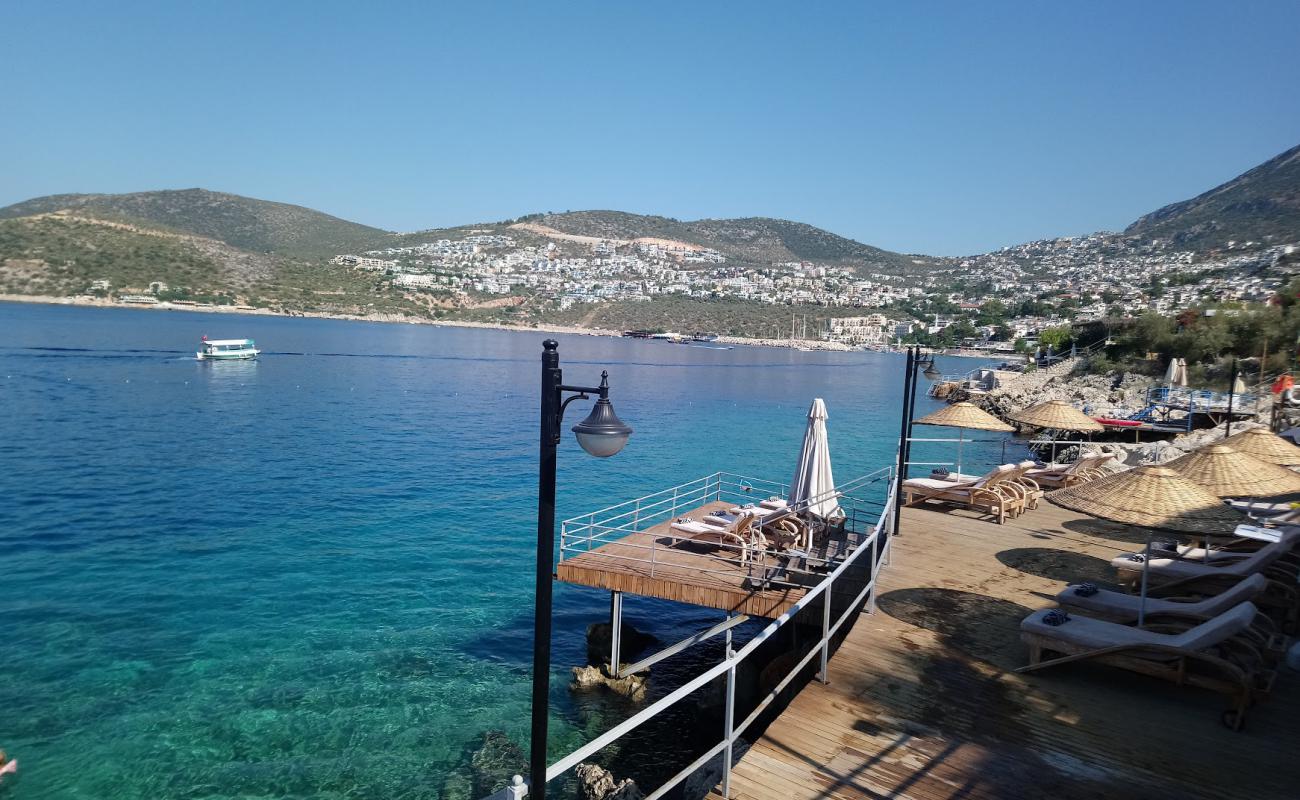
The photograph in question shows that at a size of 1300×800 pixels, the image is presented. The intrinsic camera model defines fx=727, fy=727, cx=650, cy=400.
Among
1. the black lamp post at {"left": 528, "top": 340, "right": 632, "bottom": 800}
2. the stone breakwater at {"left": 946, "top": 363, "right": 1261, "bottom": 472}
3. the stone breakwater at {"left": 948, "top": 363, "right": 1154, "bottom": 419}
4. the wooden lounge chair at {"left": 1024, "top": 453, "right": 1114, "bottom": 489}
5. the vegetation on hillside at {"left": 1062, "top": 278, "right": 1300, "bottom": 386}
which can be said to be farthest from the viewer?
the vegetation on hillside at {"left": 1062, "top": 278, "right": 1300, "bottom": 386}

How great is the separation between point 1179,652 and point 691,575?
5.60m

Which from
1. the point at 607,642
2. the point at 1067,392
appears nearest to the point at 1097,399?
the point at 1067,392

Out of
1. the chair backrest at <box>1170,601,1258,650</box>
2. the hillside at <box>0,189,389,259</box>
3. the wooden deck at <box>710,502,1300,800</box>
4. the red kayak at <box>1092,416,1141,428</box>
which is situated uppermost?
the hillside at <box>0,189,389,259</box>

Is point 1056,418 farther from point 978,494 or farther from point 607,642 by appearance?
point 607,642

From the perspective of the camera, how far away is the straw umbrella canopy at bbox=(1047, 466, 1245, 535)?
6301mm

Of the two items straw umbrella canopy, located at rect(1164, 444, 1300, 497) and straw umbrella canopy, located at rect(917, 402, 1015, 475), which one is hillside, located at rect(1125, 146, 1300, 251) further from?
straw umbrella canopy, located at rect(1164, 444, 1300, 497)

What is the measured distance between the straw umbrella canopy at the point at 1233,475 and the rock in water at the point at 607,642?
26.4 ft

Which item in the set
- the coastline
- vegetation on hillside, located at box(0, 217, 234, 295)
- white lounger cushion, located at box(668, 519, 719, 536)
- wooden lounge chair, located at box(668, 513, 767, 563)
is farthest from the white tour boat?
vegetation on hillside, located at box(0, 217, 234, 295)

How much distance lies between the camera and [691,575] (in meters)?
10.1

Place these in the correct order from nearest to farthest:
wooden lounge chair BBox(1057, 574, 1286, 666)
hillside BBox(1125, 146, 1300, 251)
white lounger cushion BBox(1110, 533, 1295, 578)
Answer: wooden lounge chair BBox(1057, 574, 1286, 666)
white lounger cushion BBox(1110, 533, 1295, 578)
hillside BBox(1125, 146, 1300, 251)

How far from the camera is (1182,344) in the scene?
134ft

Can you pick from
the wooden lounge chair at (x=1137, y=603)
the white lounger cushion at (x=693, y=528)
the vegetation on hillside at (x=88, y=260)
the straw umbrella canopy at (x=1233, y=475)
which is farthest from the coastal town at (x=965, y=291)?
the wooden lounge chair at (x=1137, y=603)

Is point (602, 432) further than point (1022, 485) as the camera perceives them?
No

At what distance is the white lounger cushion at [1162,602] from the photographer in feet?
22.6
